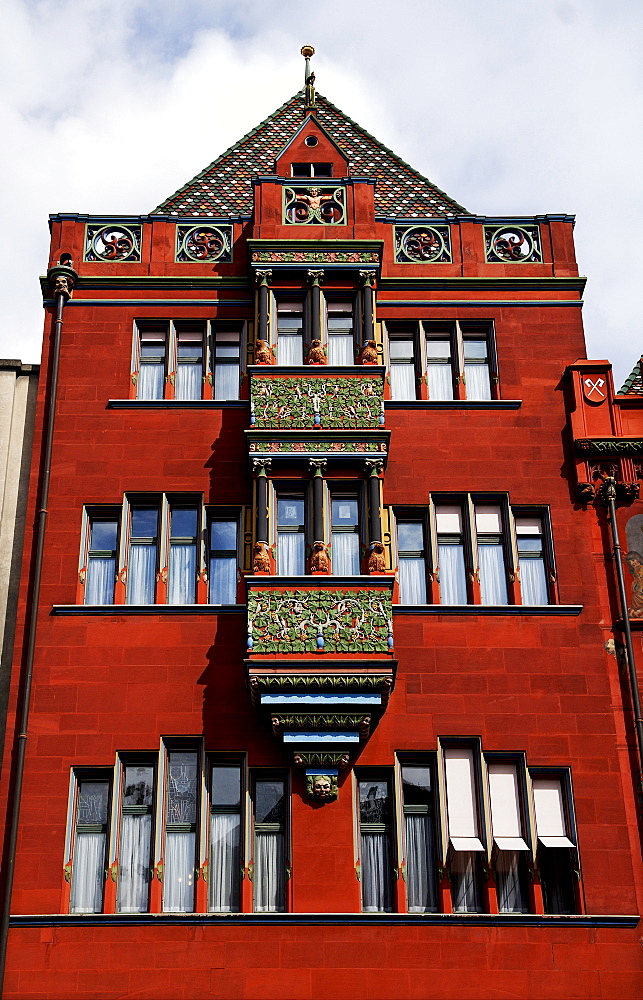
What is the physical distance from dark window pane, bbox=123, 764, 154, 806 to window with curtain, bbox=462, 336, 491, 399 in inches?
373

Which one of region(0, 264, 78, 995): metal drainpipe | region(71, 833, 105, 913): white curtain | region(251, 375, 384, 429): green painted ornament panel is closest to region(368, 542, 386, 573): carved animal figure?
region(251, 375, 384, 429): green painted ornament panel

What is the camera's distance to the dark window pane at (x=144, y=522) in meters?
25.6

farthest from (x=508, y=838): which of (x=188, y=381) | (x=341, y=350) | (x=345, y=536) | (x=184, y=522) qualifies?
(x=188, y=381)

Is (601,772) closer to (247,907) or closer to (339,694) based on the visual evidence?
(339,694)

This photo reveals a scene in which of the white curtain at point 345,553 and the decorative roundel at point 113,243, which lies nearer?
the white curtain at point 345,553

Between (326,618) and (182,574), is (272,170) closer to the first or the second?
(182,574)

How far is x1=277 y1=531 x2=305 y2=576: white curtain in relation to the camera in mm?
24812

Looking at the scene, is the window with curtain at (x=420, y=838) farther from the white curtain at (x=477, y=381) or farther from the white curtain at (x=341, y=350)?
the white curtain at (x=341, y=350)

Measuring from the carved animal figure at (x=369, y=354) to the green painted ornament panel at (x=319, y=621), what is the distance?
193 inches

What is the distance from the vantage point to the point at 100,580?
2514cm

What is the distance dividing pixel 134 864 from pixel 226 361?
389 inches

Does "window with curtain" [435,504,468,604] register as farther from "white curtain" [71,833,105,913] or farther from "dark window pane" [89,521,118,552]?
"white curtain" [71,833,105,913]

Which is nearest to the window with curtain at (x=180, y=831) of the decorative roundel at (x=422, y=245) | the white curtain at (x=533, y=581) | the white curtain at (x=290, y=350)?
the white curtain at (x=533, y=581)

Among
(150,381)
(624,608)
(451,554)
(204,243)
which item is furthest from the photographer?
(204,243)
